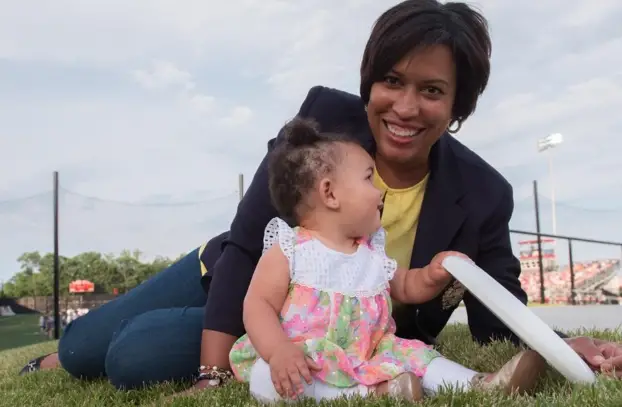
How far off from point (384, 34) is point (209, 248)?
1156 millimetres

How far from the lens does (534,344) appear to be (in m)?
1.49

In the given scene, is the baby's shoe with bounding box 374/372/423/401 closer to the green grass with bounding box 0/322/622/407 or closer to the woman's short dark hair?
the green grass with bounding box 0/322/622/407

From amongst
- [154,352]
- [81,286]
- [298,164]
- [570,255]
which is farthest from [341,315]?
[81,286]

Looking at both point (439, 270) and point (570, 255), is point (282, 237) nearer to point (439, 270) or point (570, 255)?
point (439, 270)

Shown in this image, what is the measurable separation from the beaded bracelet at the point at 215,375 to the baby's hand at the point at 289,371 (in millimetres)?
507

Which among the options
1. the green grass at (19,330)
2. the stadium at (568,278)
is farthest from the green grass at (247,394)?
the stadium at (568,278)

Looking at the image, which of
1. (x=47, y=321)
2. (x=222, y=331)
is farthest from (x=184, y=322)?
(x=47, y=321)

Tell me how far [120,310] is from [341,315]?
1.38 m

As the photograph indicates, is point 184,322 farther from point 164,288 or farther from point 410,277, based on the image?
point 410,277

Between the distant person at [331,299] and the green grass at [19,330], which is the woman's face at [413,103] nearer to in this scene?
the distant person at [331,299]

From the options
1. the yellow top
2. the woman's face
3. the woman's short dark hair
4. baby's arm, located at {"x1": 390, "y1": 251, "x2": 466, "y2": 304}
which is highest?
the woman's short dark hair

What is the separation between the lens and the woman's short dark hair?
1962mm

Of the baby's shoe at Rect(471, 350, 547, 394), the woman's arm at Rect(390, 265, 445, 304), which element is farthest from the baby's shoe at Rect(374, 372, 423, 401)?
the woman's arm at Rect(390, 265, 445, 304)

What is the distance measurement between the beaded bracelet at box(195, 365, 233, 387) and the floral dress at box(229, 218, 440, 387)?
406mm
